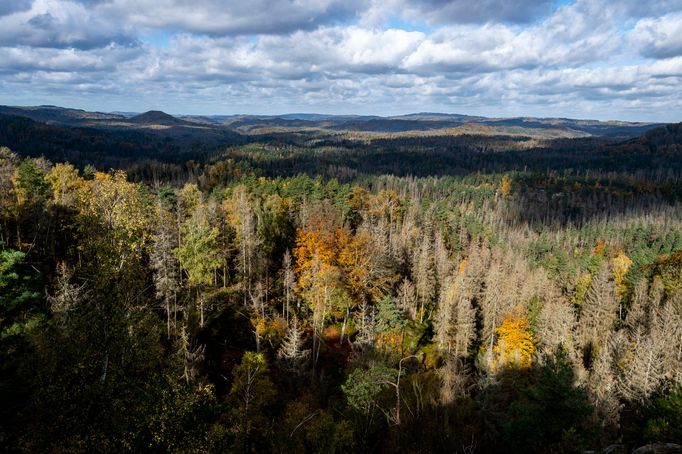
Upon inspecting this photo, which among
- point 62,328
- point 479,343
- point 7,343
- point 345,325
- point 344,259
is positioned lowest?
point 479,343

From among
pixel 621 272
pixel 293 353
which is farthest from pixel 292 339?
pixel 621 272

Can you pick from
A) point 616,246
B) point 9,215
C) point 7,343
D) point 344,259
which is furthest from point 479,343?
point 616,246

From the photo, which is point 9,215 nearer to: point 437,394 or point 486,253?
point 437,394

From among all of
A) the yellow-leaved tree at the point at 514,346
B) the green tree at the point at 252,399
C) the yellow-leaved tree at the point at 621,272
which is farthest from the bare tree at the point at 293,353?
the yellow-leaved tree at the point at 621,272

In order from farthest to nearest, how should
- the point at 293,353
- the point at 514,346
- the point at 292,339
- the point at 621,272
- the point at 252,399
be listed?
the point at 621,272, the point at 514,346, the point at 293,353, the point at 292,339, the point at 252,399

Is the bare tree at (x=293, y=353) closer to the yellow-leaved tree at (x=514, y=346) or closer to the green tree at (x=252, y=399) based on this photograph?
the green tree at (x=252, y=399)

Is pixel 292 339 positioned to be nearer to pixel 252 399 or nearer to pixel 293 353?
pixel 293 353

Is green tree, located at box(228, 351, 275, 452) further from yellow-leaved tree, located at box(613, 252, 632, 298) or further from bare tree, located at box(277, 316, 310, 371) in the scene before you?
yellow-leaved tree, located at box(613, 252, 632, 298)

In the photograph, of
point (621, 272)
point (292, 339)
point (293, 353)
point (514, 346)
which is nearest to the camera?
point (292, 339)

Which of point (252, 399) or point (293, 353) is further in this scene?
point (293, 353)
